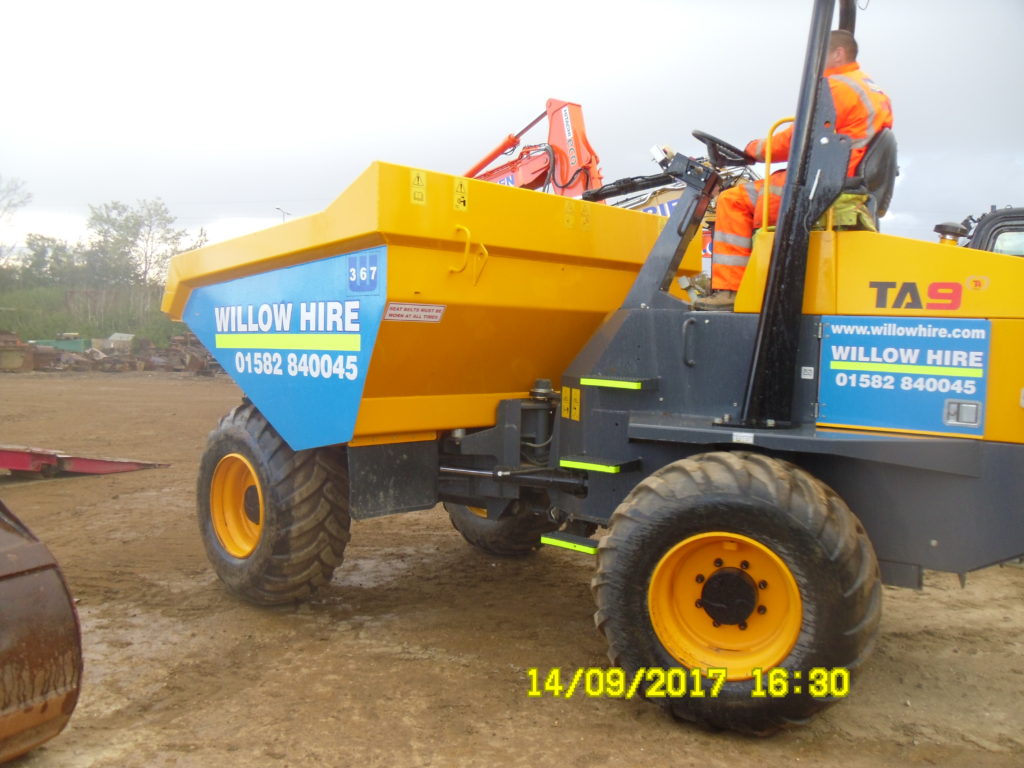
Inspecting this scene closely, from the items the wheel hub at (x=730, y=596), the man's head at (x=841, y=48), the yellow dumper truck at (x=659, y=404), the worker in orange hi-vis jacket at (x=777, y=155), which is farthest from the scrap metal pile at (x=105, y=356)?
the wheel hub at (x=730, y=596)

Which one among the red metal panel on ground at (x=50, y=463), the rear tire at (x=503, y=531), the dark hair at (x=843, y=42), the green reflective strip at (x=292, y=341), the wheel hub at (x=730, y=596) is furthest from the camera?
the red metal panel on ground at (x=50, y=463)

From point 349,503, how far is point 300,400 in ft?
1.85

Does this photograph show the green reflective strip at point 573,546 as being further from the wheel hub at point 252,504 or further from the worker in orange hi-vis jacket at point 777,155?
the wheel hub at point 252,504

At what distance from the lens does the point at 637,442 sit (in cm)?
360

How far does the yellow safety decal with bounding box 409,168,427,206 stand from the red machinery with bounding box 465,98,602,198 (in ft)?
14.0

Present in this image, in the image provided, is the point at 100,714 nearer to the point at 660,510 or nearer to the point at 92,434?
the point at 660,510

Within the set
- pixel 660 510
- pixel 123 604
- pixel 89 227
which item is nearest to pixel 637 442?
pixel 660 510

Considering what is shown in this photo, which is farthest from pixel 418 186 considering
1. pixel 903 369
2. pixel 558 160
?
pixel 558 160

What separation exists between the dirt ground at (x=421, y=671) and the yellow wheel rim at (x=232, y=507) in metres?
0.28

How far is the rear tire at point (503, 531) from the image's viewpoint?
17.7ft

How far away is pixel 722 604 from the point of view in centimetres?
302

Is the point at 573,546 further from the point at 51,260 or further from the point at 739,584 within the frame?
the point at 51,260

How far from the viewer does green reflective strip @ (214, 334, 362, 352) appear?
3.80 m

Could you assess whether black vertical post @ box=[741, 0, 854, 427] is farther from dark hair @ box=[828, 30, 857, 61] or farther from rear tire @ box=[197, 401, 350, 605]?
rear tire @ box=[197, 401, 350, 605]
